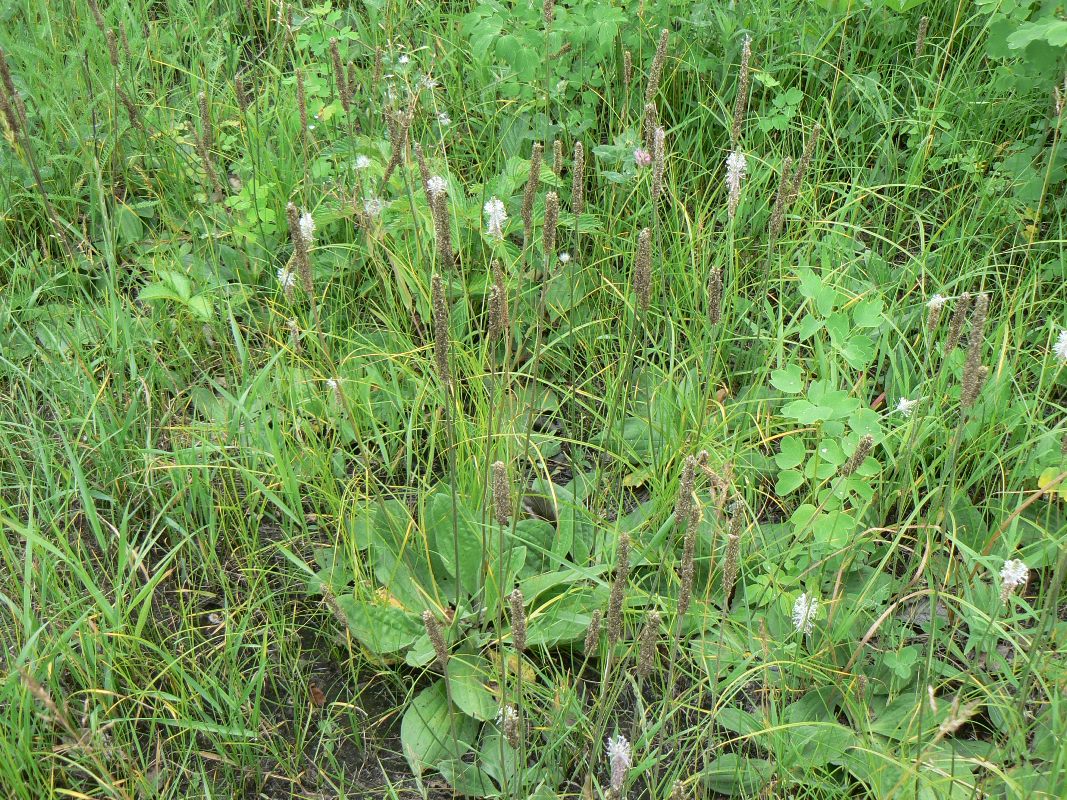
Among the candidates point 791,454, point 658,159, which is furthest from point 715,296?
point 791,454

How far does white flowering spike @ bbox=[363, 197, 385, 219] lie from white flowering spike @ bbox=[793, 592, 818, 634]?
147 centimetres

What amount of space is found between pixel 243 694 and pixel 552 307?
1.28 metres

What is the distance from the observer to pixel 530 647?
2.01 metres

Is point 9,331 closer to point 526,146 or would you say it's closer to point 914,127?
point 526,146

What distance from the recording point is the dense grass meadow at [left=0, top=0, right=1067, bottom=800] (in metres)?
1.77

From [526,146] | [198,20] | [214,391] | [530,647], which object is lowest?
[530,647]

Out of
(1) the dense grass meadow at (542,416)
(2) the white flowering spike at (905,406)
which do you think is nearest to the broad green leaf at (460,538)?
(1) the dense grass meadow at (542,416)

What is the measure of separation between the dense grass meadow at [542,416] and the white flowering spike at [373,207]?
0.05 feet

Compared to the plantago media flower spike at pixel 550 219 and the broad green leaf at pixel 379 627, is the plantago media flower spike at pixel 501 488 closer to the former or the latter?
the plantago media flower spike at pixel 550 219

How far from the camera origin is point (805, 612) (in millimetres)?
1775

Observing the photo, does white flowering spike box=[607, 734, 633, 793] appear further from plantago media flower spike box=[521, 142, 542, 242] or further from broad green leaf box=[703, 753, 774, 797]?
plantago media flower spike box=[521, 142, 542, 242]

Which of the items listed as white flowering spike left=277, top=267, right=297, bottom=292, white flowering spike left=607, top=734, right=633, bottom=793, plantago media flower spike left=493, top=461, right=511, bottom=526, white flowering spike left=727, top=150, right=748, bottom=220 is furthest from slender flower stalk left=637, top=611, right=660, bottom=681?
white flowering spike left=277, top=267, right=297, bottom=292

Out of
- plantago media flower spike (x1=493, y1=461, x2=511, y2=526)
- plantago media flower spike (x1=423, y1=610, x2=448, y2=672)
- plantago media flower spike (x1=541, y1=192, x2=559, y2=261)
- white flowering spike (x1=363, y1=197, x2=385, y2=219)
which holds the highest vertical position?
plantago media flower spike (x1=541, y1=192, x2=559, y2=261)

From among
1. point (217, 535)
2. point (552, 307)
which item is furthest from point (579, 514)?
point (217, 535)
